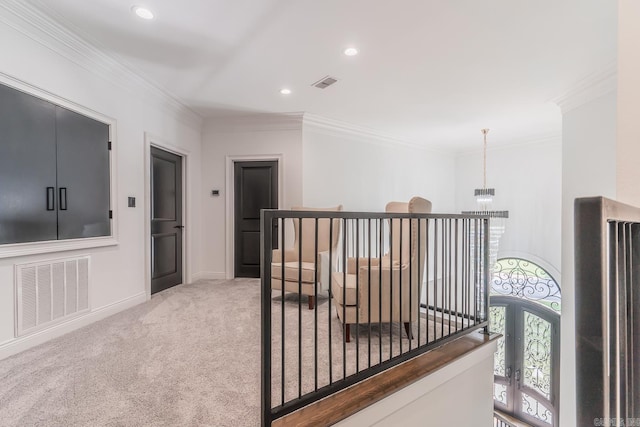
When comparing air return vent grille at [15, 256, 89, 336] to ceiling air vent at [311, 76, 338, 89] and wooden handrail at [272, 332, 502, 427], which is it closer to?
wooden handrail at [272, 332, 502, 427]

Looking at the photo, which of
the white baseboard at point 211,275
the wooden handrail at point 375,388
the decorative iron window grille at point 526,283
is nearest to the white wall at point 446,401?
the wooden handrail at point 375,388

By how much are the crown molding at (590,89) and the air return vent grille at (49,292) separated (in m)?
5.39

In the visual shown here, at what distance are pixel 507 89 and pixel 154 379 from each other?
176 inches

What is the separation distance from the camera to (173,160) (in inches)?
156

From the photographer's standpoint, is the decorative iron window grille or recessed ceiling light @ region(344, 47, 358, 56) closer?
recessed ceiling light @ region(344, 47, 358, 56)

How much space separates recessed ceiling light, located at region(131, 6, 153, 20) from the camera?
6.88ft

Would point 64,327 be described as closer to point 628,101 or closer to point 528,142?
point 628,101

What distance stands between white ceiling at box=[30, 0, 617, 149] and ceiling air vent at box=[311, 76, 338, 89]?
0.09m

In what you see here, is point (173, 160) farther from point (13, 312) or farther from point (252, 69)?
point (13, 312)

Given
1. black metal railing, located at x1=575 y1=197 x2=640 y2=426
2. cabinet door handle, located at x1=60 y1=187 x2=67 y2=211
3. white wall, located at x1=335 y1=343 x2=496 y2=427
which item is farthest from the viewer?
cabinet door handle, located at x1=60 y1=187 x2=67 y2=211

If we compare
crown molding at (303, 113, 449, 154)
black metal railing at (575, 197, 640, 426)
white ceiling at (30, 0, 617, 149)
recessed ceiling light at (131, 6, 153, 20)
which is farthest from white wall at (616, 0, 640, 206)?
crown molding at (303, 113, 449, 154)

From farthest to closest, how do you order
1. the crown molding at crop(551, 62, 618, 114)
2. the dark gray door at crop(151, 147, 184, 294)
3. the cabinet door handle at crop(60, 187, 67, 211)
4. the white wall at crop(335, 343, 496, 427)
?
the dark gray door at crop(151, 147, 184, 294) < the crown molding at crop(551, 62, 618, 114) < the cabinet door handle at crop(60, 187, 67, 211) < the white wall at crop(335, 343, 496, 427)

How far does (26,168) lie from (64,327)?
132cm

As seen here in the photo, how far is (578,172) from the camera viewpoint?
10.8 ft
